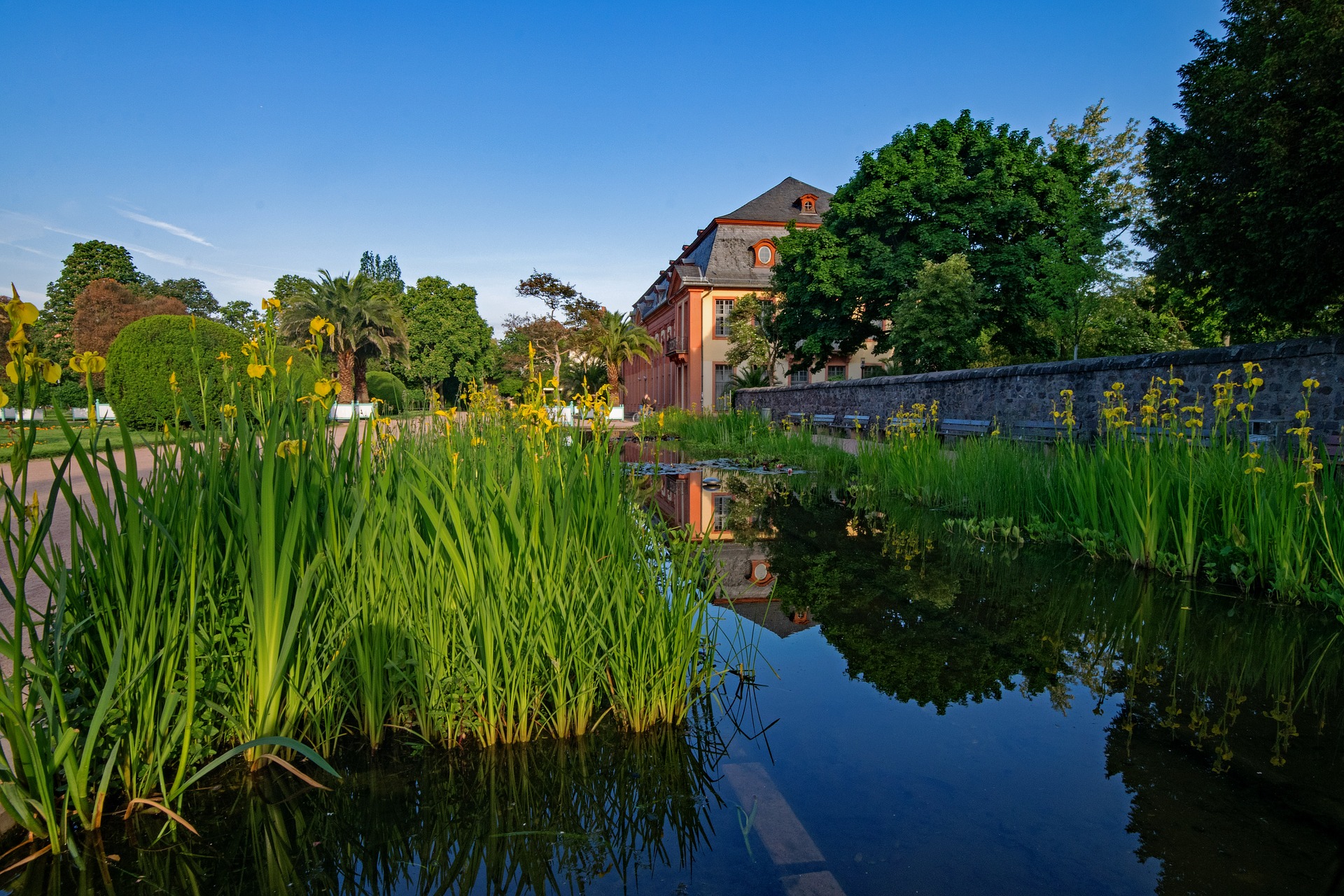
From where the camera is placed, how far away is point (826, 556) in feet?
18.4

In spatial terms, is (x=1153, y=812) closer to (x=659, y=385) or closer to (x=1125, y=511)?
(x=1125, y=511)

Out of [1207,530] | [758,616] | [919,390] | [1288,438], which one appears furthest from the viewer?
[919,390]

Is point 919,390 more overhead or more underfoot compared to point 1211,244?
more underfoot

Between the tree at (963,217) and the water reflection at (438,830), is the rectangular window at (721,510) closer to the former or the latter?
the water reflection at (438,830)

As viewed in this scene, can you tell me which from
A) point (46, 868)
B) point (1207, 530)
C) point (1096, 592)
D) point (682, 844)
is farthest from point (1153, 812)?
point (1207, 530)

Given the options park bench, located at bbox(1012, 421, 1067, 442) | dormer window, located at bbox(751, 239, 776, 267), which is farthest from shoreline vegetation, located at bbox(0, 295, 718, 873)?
dormer window, located at bbox(751, 239, 776, 267)

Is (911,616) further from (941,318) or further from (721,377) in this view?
(721,377)

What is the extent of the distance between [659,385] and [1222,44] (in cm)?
3545

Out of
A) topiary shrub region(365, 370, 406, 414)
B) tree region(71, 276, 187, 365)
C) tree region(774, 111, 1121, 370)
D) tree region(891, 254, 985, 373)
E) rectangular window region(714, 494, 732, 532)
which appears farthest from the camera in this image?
tree region(71, 276, 187, 365)

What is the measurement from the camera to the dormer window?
34312 millimetres

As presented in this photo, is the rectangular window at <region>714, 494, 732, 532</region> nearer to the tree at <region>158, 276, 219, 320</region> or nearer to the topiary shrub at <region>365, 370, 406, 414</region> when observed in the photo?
the topiary shrub at <region>365, 370, 406, 414</region>

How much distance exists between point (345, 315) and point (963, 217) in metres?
28.6

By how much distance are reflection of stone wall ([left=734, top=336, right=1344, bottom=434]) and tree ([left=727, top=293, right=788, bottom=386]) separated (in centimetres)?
1153

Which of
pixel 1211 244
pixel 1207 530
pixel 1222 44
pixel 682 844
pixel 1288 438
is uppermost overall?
pixel 1222 44
